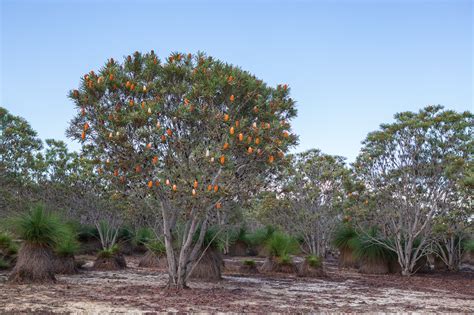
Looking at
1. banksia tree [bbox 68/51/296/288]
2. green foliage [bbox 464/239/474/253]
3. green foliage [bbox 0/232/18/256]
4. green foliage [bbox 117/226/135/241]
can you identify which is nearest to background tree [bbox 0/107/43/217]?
green foliage [bbox 117/226/135/241]

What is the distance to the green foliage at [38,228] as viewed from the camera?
1343 cm

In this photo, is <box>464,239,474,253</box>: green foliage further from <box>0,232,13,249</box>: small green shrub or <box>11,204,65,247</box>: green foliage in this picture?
<box>0,232,13,249</box>: small green shrub

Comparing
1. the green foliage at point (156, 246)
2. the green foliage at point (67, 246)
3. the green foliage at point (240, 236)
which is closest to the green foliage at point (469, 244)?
the green foliage at point (240, 236)

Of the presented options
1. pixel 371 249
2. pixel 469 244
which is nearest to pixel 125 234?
pixel 371 249

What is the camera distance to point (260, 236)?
3028 cm

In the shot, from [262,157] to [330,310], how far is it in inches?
157

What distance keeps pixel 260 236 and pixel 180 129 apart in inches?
739

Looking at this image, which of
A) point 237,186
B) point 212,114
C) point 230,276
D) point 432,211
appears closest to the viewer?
point 212,114

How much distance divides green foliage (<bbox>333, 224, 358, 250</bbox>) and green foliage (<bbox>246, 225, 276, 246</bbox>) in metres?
5.06

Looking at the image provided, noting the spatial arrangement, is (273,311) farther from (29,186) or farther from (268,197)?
(29,186)

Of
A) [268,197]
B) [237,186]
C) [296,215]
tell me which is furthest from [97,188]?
[237,186]

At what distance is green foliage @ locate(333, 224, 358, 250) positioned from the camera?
2368 centimetres

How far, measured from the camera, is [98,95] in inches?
476

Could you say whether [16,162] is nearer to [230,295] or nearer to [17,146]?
[17,146]
